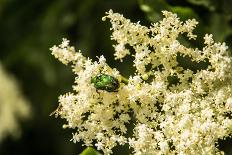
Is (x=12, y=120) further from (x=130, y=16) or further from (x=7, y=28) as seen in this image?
(x=130, y=16)

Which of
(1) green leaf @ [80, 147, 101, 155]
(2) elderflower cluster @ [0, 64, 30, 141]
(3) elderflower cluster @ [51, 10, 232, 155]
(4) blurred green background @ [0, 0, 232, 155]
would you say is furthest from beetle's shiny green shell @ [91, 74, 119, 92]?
(2) elderflower cluster @ [0, 64, 30, 141]

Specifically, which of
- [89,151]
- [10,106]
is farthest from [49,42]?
[89,151]

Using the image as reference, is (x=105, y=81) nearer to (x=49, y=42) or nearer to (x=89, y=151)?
(x=89, y=151)

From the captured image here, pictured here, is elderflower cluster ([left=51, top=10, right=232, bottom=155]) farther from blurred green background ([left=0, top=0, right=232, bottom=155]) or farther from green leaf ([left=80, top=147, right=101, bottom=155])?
blurred green background ([left=0, top=0, right=232, bottom=155])

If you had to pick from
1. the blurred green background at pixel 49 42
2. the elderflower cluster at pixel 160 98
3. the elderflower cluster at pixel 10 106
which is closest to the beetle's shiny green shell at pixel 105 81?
the elderflower cluster at pixel 160 98

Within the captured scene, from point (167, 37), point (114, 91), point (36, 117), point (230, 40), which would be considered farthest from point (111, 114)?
point (36, 117)

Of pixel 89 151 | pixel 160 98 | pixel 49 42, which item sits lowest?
pixel 89 151

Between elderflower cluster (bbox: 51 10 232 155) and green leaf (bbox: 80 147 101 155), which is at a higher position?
elderflower cluster (bbox: 51 10 232 155)
